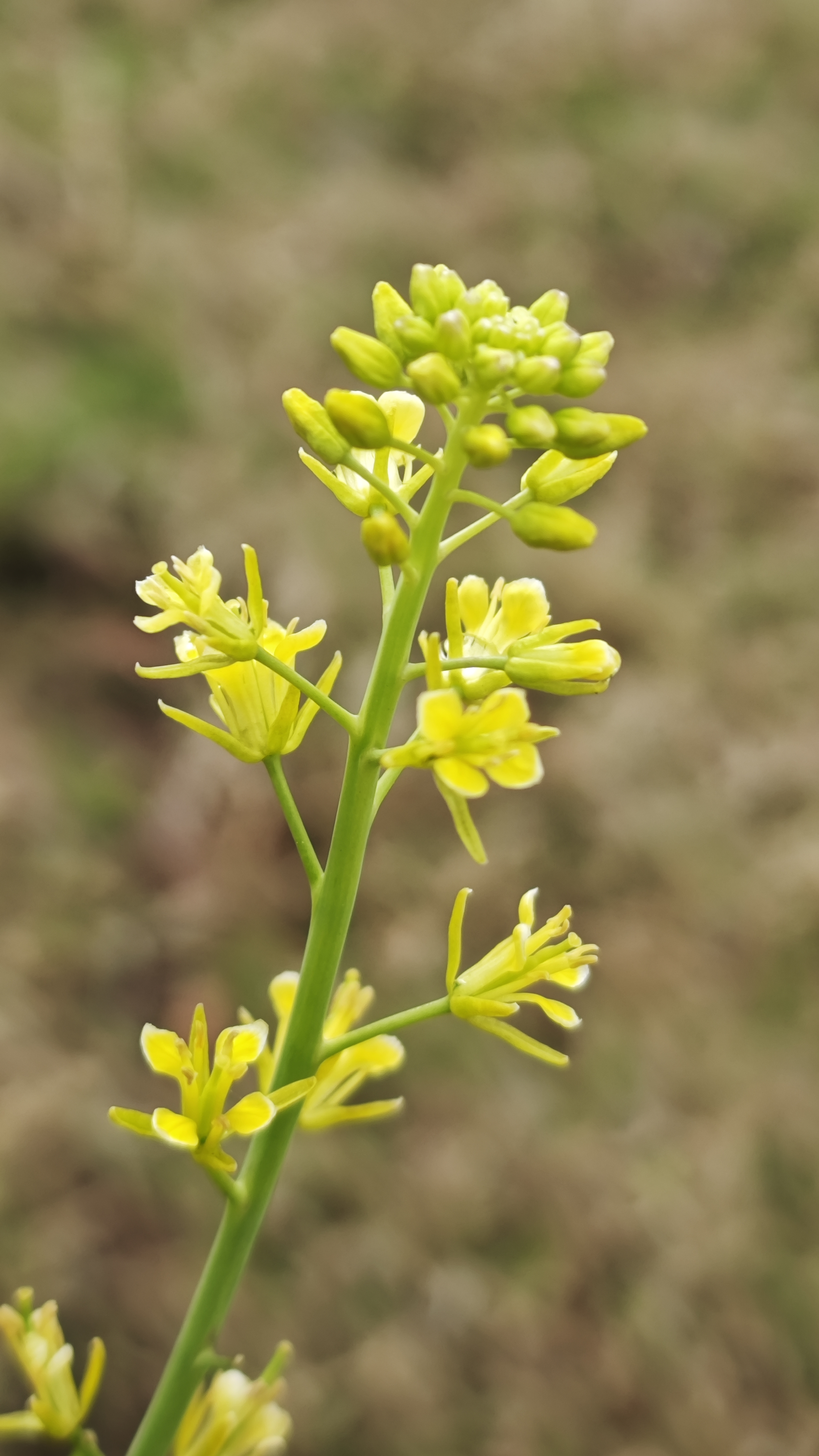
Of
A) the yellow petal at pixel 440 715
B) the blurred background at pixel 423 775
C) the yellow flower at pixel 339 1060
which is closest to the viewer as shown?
the yellow petal at pixel 440 715

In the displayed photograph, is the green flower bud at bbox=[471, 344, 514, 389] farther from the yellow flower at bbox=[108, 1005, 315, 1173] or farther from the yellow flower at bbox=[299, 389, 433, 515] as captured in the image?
the yellow flower at bbox=[108, 1005, 315, 1173]

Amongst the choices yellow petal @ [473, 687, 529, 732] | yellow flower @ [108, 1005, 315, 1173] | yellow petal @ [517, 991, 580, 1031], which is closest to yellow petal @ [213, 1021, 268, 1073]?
yellow flower @ [108, 1005, 315, 1173]

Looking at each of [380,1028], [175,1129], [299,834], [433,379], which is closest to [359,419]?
[433,379]

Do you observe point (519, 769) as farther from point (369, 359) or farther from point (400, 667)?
point (369, 359)

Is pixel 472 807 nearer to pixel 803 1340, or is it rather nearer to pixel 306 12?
pixel 803 1340

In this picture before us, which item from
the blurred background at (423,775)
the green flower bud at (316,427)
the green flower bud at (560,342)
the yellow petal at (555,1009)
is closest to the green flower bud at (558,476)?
the green flower bud at (560,342)

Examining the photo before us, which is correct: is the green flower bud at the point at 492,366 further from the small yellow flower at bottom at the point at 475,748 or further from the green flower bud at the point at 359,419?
the small yellow flower at bottom at the point at 475,748

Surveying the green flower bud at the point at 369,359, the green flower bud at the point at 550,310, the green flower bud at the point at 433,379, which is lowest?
the green flower bud at the point at 433,379
